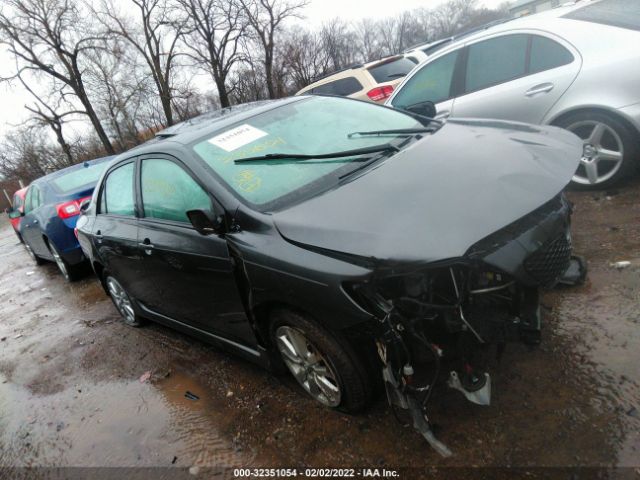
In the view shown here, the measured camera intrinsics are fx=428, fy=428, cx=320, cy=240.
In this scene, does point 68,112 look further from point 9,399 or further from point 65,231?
point 9,399

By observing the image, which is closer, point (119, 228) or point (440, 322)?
point (440, 322)

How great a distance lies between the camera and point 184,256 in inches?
109

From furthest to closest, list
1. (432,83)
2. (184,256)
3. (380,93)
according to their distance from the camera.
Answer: (380,93) → (432,83) → (184,256)

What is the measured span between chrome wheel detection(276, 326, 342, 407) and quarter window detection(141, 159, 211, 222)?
2.95 feet

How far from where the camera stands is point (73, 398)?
11.6 feet

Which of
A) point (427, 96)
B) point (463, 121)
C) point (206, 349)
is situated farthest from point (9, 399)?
point (427, 96)

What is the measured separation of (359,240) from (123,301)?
342 cm

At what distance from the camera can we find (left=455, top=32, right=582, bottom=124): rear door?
399cm

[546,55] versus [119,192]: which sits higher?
[546,55]

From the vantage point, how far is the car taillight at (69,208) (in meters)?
6.14

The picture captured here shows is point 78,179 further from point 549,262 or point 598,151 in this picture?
point 598,151

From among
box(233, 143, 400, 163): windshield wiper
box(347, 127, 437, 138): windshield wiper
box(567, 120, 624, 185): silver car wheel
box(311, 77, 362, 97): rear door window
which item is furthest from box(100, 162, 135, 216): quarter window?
box(311, 77, 362, 97): rear door window

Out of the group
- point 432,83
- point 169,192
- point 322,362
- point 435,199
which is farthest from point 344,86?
point 322,362

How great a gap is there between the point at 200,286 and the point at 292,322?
34.0 inches
